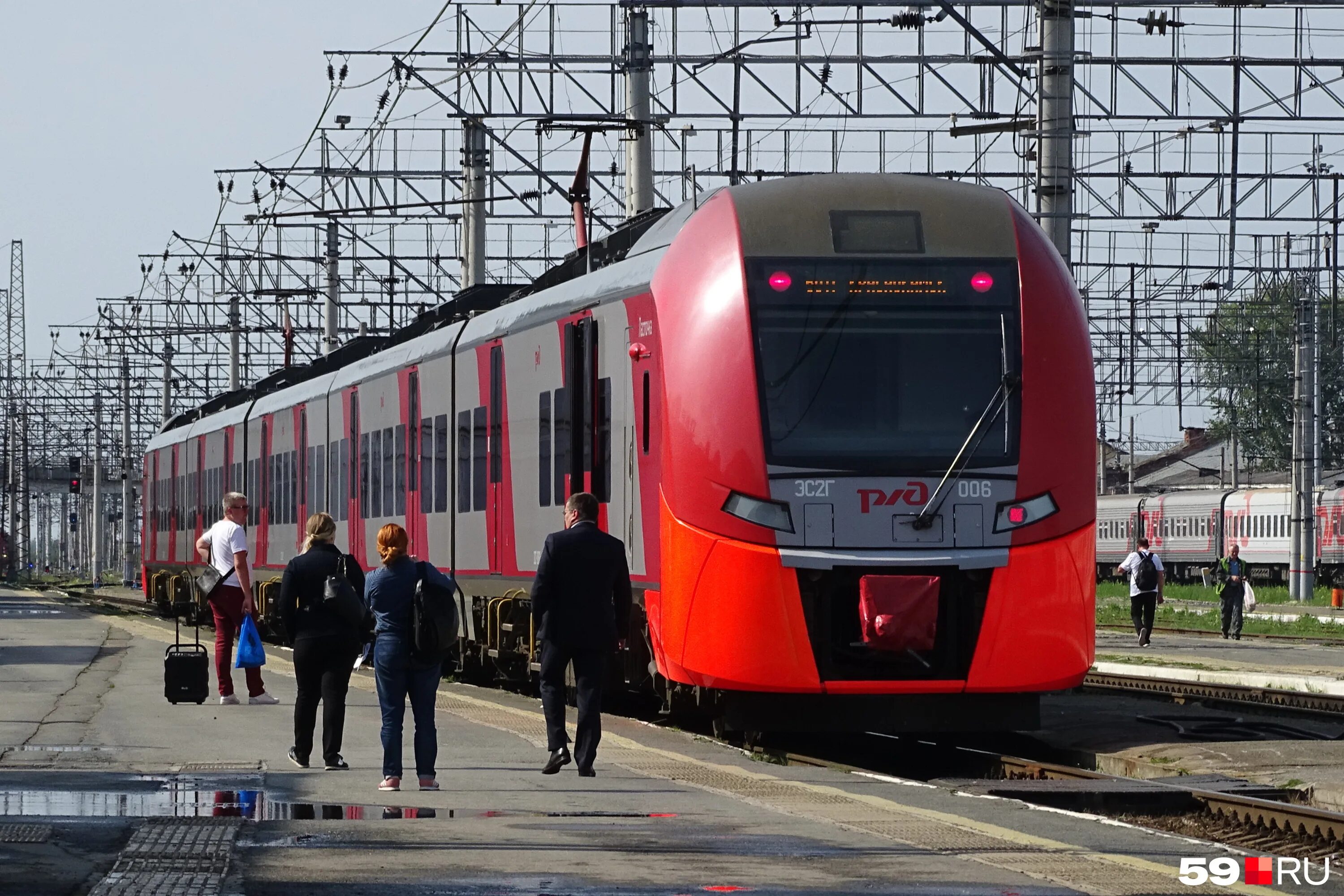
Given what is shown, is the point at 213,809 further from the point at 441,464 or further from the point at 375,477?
the point at 375,477

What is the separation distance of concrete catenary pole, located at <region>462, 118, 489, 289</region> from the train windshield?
1662 cm

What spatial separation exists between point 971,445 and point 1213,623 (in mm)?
27759

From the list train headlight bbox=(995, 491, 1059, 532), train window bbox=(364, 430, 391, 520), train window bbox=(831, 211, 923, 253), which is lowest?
train headlight bbox=(995, 491, 1059, 532)

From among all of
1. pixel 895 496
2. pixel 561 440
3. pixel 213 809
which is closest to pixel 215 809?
pixel 213 809

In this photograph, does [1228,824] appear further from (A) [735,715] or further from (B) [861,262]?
(B) [861,262]

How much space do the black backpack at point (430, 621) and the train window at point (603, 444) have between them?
143 inches

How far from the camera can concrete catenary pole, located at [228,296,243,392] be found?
49.1 metres

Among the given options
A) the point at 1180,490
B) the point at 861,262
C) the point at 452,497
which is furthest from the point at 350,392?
the point at 1180,490

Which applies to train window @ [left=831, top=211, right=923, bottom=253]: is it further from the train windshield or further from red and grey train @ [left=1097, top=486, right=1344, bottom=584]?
red and grey train @ [left=1097, top=486, right=1344, bottom=584]

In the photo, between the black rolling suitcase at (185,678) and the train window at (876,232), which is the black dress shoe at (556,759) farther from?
the black rolling suitcase at (185,678)

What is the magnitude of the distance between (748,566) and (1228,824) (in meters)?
3.19

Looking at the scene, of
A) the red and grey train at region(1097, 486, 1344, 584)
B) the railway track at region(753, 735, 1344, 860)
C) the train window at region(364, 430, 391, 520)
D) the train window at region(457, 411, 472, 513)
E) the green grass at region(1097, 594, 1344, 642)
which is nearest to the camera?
the railway track at region(753, 735, 1344, 860)

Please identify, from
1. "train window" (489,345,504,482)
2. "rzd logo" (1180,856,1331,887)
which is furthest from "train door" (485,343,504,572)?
"rzd logo" (1180,856,1331,887)

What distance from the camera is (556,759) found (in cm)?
1199
